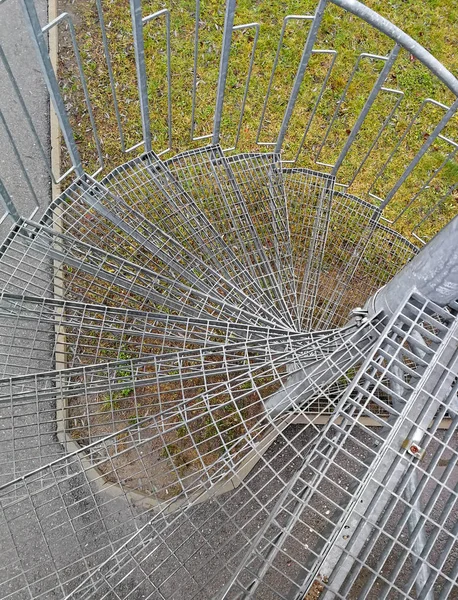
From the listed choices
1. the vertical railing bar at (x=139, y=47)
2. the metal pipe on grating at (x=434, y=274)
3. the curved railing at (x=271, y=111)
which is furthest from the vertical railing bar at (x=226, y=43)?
the metal pipe on grating at (x=434, y=274)

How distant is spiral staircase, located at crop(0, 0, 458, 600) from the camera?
97.4 inches

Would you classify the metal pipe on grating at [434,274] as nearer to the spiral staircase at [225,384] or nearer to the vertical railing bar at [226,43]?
the spiral staircase at [225,384]

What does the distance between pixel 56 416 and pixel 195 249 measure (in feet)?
5.88

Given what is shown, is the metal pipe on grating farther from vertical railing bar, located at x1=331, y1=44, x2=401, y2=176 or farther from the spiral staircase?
vertical railing bar, located at x1=331, y1=44, x2=401, y2=176

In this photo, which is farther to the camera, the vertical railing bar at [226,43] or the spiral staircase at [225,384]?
the vertical railing bar at [226,43]

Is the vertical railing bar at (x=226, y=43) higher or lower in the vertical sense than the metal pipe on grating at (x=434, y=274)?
higher

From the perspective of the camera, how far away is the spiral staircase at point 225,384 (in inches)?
97.4

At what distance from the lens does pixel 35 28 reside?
8.64ft

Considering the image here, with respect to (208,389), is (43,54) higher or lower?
higher

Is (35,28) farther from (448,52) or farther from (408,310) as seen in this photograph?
(448,52)

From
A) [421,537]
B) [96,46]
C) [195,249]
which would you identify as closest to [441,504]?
[421,537]

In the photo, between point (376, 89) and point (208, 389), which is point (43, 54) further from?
point (208, 389)

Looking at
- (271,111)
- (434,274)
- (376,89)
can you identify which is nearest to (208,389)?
(434,274)

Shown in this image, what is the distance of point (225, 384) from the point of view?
2.98 metres
